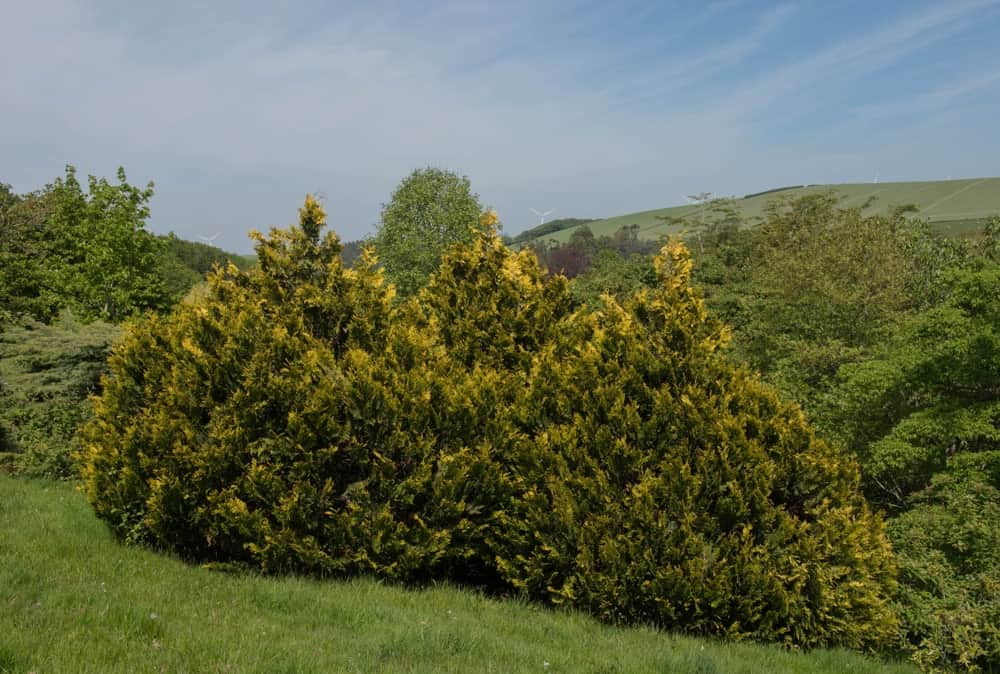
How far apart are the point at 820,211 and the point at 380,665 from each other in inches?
2198

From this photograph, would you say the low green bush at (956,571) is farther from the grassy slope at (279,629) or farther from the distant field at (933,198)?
the distant field at (933,198)

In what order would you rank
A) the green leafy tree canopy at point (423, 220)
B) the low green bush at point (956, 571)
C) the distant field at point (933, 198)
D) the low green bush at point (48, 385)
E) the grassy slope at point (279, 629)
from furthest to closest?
the distant field at point (933, 198) → the green leafy tree canopy at point (423, 220) → the low green bush at point (48, 385) → the low green bush at point (956, 571) → the grassy slope at point (279, 629)

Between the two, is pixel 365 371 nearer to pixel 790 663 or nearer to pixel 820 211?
pixel 790 663

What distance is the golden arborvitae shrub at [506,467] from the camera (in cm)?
755

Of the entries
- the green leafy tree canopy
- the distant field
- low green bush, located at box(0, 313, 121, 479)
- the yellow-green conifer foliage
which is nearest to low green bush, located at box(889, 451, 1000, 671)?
the yellow-green conifer foliage

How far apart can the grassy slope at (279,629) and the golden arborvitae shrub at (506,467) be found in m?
0.54

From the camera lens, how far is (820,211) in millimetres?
52844

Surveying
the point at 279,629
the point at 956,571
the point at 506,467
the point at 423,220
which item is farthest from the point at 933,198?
the point at 279,629

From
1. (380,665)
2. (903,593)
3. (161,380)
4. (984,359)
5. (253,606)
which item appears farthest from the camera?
(984,359)

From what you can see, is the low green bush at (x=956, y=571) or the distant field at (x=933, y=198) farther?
the distant field at (x=933, y=198)

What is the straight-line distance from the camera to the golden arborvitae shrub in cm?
755

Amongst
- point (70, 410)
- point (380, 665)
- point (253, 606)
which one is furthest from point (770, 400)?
point (70, 410)

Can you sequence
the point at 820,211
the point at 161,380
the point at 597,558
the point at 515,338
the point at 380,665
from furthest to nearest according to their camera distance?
the point at 820,211 → the point at 515,338 → the point at 161,380 → the point at 597,558 → the point at 380,665

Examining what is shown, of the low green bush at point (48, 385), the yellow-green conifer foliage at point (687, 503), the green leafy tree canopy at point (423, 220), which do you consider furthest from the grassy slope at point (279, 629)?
the green leafy tree canopy at point (423, 220)
